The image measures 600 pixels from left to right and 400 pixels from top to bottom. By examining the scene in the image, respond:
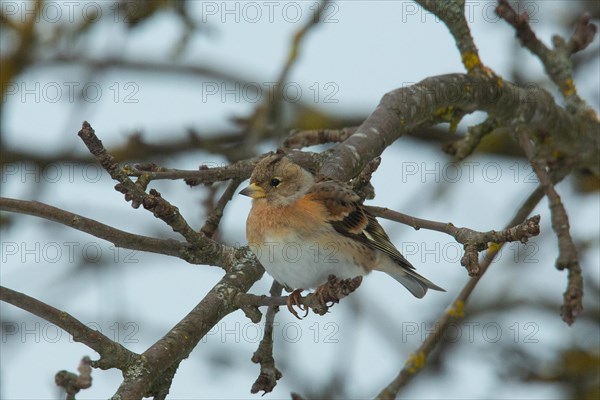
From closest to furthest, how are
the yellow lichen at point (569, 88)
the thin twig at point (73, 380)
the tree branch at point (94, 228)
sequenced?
the thin twig at point (73, 380), the tree branch at point (94, 228), the yellow lichen at point (569, 88)

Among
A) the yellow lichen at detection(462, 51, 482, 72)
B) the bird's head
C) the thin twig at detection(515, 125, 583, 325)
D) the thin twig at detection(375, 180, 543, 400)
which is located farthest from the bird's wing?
the yellow lichen at detection(462, 51, 482, 72)

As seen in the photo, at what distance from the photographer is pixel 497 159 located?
7.36m

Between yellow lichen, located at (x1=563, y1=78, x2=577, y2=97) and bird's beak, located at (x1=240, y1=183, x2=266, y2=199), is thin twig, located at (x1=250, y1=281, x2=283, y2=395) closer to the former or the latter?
bird's beak, located at (x1=240, y1=183, x2=266, y2=199)

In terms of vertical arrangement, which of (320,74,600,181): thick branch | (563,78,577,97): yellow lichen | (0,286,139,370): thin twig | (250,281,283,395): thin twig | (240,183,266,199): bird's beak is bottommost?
(0,286,139,370): thin twig

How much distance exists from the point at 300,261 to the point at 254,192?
0.73 m

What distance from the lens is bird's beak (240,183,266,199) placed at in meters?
5.09

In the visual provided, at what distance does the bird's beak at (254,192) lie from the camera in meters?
5.09

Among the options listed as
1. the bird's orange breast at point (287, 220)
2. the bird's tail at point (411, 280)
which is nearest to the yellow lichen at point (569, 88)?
the bird's tail at point (411, 280)

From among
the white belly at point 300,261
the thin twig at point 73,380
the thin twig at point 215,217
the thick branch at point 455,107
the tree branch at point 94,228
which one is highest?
the thick branch at point 455,107

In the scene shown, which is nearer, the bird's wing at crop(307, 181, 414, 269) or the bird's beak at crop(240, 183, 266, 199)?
the bird's wing at crop(307, 181, 414, 269)

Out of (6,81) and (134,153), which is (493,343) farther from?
(6,81)

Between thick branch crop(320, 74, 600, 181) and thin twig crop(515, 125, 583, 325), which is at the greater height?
thick branch crop(320, 74, 600, 181)

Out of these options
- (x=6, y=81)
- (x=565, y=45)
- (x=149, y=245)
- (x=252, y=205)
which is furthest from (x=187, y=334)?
(x=565, y=45)

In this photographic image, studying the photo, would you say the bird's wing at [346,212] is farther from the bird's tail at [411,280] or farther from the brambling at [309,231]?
the bird's tail at [411,280]
